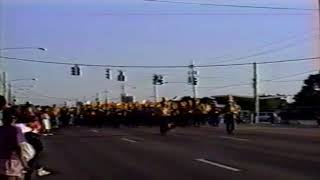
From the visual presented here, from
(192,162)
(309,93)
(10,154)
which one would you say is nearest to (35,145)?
(192,162)

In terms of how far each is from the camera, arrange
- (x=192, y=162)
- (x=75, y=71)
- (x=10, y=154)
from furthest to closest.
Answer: (x=75, y=71), (x=192, y=162), (x=10, y=154)

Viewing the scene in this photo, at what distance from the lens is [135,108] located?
67.9m

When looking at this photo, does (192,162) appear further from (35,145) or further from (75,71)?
(75,71)

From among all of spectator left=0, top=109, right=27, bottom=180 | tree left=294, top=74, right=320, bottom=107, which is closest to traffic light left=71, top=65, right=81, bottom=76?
tree left=294, top=74, right=320, bottom=107

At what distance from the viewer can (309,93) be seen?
10425 centimetres

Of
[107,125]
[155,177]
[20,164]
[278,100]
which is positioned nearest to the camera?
[20,164]

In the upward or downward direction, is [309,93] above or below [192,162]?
above

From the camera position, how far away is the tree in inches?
3904

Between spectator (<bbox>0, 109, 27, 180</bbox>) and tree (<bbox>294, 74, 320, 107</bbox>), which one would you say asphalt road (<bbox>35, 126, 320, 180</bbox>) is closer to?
spectator (<bbox>0, 109, 27, 180</bbox>)

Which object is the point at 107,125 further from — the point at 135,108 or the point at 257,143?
the point at 257,143

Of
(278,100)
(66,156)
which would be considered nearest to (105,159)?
(66,156)

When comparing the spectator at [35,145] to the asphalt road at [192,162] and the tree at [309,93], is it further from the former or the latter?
the tree at [309,93]

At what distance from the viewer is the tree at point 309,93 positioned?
99169 mm

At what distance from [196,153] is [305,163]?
4.84m
